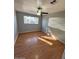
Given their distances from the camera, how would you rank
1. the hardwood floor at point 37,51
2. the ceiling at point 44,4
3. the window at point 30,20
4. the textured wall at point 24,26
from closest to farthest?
the hardwood floor at point 37,51
the ceiling at point 44,4
the textured wall at point 24,26
the window at point 30,20

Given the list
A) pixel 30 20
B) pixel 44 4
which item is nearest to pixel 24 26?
pixel 30 20

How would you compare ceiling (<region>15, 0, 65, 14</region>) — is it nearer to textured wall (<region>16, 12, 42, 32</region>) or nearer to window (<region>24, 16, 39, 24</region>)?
textured wall (<region>16, 12, 42, 32</region>)

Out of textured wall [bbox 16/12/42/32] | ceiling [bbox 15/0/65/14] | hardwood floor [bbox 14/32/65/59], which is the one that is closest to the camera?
hardwood floor [bbox 14/32/65/59]

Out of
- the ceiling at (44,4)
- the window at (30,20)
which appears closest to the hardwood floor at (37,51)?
the ceiling at (44,4)

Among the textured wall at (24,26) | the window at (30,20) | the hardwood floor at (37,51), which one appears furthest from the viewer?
the window at (30,20)

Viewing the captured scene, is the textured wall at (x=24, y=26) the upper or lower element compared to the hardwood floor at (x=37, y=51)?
upper

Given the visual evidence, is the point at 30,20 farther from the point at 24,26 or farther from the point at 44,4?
the point at 44,4

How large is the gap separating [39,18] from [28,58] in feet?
28.7

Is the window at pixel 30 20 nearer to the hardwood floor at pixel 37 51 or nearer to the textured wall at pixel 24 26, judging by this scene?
the textured wall at pixel 24 26

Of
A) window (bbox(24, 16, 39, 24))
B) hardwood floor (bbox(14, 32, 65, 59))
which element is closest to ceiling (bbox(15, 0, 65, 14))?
hardwood floor (bbox(14, 32, 65, 59))
